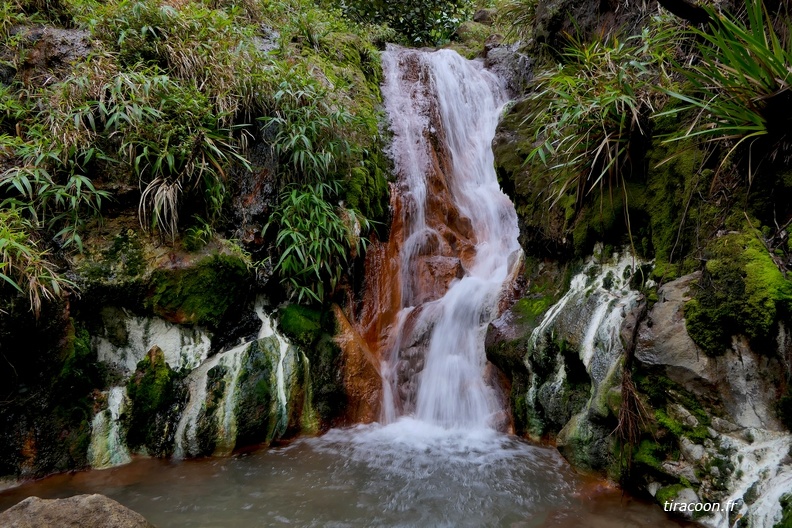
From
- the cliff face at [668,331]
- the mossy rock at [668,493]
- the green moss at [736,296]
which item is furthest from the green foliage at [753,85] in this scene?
the mossy rock at [668,493]

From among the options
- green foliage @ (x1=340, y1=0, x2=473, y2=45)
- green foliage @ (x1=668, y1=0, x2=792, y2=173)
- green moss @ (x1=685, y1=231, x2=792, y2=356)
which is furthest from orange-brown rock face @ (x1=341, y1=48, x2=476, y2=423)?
green foliage @ (x1=340, y1=0, x2=473, y2=45)

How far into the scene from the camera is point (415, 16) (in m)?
10.8

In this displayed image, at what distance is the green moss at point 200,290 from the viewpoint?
408cm

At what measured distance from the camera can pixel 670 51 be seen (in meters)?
3.54

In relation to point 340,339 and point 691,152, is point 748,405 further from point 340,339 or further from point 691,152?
point 340,339

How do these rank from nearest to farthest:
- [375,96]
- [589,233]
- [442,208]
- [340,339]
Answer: [589,233] < [340,339] < [442,208] < [375,96]

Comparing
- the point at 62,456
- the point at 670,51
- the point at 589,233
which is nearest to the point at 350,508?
the point at 62,456

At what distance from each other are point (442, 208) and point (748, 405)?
472 cm

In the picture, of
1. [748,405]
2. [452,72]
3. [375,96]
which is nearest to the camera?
[748,405]

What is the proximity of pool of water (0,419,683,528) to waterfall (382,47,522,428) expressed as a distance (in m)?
0.66

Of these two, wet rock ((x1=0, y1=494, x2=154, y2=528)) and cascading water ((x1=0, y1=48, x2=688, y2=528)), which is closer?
wet rock ((x1=0, y1=494, x2=154, y2=528))

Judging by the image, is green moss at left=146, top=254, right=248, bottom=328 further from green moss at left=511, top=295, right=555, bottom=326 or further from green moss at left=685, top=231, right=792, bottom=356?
green moss at left=685, top=231, right=792, bottom=356

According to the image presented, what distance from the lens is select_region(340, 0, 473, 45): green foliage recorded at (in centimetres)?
1027

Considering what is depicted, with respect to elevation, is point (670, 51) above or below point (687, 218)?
above
